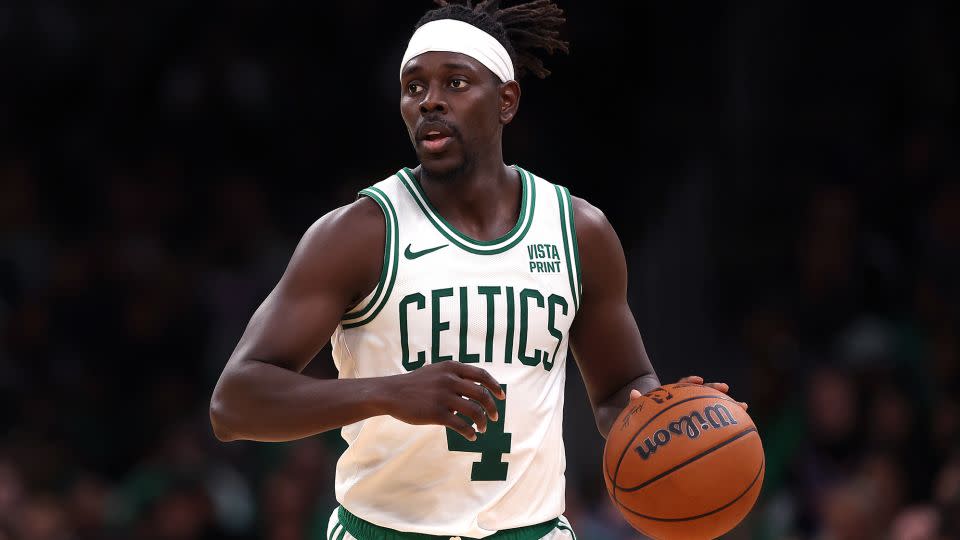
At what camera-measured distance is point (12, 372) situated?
860cm

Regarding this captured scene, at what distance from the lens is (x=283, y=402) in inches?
139

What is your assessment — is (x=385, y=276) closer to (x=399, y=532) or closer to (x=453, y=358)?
(x=453, y=358)

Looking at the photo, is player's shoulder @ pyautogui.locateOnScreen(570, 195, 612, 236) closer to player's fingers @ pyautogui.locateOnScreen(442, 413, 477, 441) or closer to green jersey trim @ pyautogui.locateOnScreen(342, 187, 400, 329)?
green jersey trim @ pyautogui.locateOnScreen(342, 187, 400, 329)

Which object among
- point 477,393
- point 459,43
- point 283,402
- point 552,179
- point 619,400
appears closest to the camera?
point 477,393

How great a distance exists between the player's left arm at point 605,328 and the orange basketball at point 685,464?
313 mm

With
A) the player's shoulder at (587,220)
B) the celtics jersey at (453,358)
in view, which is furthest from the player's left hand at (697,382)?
the player's shoulder at (587,220)

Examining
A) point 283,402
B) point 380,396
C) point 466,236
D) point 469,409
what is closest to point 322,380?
point 283,402

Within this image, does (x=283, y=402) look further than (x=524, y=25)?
No

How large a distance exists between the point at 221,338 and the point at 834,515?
3.91m

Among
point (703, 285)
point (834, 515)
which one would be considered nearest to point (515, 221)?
point (834, 515)

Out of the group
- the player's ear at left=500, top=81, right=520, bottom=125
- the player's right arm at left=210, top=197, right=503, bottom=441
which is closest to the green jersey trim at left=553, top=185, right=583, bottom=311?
the player's ear at left=500, top=81, right=520, bottom=125

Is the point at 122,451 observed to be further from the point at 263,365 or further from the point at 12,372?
the point at 263,365

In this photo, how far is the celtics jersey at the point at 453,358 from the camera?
12.3 ft

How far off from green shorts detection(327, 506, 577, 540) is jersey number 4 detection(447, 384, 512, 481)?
0.16 metres
